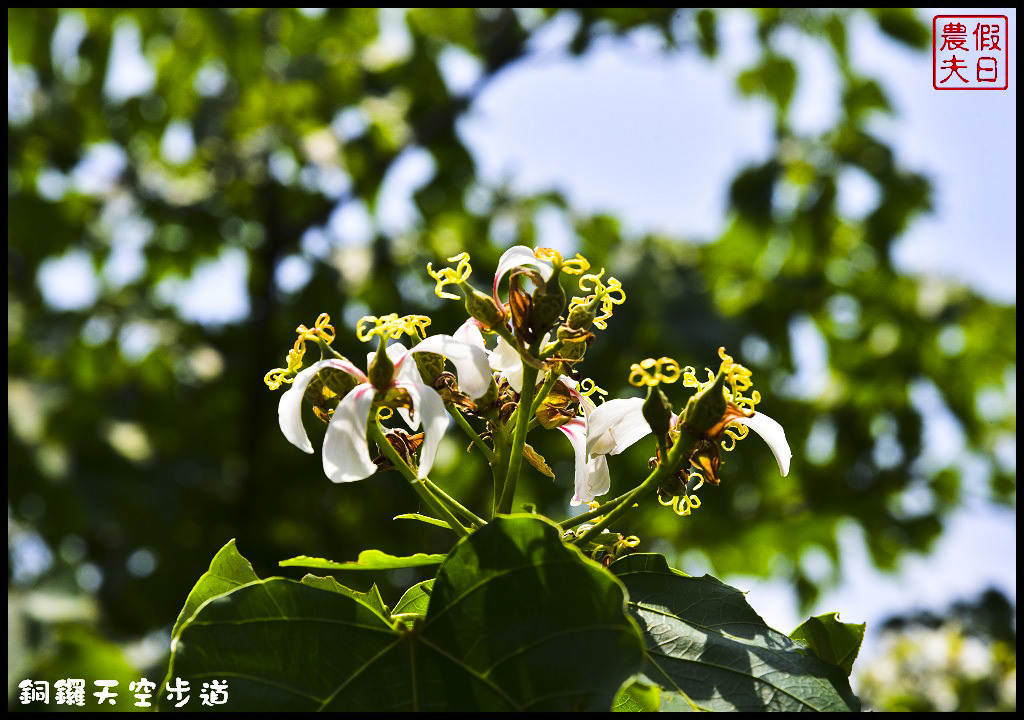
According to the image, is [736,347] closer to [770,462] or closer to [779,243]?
[770,462]

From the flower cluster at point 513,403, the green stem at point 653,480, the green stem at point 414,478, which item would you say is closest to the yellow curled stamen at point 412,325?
the flower cluster at point 513,403

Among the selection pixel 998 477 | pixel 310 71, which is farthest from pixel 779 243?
pixel 310 71

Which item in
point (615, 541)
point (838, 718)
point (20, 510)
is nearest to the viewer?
point (838, 718)

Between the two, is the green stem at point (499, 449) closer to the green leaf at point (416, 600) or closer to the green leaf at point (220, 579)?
the green leaf at point (416, 600)

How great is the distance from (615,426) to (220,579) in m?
0.31

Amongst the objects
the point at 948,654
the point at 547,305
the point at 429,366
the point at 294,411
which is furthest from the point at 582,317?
the point at 948,654

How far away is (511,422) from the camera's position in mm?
787

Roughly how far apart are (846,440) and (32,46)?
9.55 ft

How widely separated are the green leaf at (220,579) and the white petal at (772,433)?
388mm

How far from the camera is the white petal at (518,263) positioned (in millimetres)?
767

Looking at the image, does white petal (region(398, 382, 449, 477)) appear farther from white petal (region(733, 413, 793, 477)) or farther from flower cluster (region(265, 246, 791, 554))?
white petal (region(733, 413, 793, 477))

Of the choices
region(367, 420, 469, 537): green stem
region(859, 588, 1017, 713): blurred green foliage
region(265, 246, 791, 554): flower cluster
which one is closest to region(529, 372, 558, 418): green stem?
region(265, 246, 791, 554): flower cluster

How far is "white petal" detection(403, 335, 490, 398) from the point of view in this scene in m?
0.73

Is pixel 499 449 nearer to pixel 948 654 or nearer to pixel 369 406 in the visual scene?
pixel 369 406
